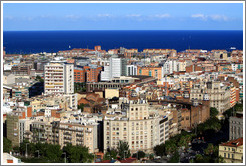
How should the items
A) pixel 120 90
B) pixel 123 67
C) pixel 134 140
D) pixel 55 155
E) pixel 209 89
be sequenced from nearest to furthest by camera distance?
pixel 55 155 < pixel 134 140 < pixel 209 89 < pixel 120 90 < pixel 123 67

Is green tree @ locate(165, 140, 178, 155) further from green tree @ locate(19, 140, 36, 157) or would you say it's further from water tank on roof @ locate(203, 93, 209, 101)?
water tank on roof @ locate(203, 93, 209, 101)

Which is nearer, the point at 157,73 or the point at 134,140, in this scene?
the point at 134,140

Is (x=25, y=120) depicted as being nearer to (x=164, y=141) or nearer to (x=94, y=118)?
(x=94, y=118)

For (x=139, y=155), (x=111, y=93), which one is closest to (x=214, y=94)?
(x=111, y=93)

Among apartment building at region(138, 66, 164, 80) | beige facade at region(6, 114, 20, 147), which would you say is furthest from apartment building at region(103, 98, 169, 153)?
apartment building at region(138, 66, 164, 80)

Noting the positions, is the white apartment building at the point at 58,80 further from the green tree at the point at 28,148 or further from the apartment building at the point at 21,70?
the apartment building at the point at 21,70

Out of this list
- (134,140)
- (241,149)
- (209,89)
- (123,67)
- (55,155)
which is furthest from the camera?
(123,67)

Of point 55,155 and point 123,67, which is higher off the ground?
point 123,67

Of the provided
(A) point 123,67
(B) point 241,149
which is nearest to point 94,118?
(B) point 241,149
